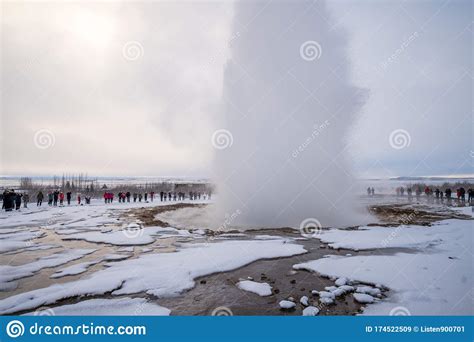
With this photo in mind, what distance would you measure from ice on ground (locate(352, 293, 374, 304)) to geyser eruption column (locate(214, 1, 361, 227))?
34.3 ft

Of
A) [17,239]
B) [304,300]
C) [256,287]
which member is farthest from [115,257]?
[304,300]

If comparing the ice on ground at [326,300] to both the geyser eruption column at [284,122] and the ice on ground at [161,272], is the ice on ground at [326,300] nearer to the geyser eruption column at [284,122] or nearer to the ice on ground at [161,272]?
the ice on ground at [161,272]

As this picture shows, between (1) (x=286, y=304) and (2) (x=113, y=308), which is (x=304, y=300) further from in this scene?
(2) (x=113, y=308)

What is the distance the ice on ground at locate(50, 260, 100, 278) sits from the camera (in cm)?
720

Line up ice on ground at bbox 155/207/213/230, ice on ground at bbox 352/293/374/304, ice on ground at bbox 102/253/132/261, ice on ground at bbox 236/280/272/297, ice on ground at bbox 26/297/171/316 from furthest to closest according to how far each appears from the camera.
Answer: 1. ice on ground at bbox 155/207/213/230
2. ice on ground at bbox 102/253/132/261
3. ice on ground at bbox 236/280/272/297
4. ice on ground at bbox 352/293/374/304
5. ice on ground at bbox 26/297/171/316

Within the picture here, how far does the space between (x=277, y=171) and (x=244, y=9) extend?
41.3 feet

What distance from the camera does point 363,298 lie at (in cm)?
548

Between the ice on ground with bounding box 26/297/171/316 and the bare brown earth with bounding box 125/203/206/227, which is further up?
the ice on ground with bounding box 26/297/171/316

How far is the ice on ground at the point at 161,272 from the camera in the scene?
19.1 ft

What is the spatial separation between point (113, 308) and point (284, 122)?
1496cm

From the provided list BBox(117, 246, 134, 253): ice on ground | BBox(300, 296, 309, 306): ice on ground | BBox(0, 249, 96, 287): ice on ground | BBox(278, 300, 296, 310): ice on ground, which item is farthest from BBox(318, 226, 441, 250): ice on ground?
BBox(0, 249, 96, 287): ice on ground

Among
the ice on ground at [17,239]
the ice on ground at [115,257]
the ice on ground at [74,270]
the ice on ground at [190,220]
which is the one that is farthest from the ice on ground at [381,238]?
the ice on ground at [17,239]

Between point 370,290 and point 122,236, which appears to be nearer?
point 370,290

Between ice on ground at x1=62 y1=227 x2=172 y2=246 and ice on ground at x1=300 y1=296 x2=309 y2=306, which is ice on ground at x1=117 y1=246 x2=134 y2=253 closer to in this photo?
ice on ground at x1=62 y1=227 x2=172 y2=246
